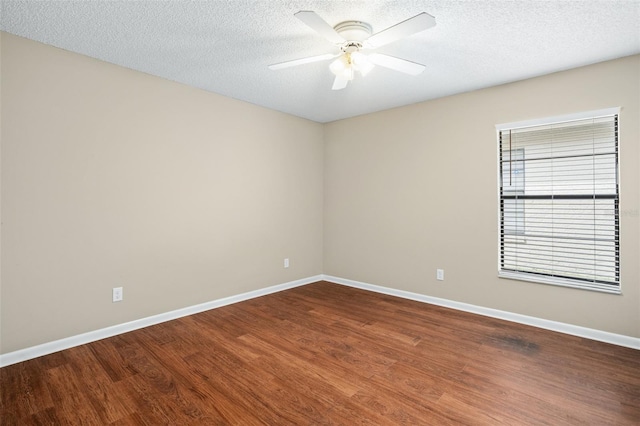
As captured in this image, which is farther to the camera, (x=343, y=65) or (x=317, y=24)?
(x=343, y=65)

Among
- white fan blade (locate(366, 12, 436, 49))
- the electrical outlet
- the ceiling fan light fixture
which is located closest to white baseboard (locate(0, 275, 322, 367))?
the electrical outlet

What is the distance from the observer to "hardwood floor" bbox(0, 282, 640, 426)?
1.84 metres

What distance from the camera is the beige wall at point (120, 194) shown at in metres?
2.45

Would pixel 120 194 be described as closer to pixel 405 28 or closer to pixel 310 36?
pixel 310 36

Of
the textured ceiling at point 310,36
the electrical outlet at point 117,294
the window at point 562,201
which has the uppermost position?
the textured ceiling at point 310,36

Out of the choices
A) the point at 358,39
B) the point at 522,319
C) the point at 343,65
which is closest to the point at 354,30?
the point at 358,39

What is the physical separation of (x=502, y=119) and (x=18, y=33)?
170 inches

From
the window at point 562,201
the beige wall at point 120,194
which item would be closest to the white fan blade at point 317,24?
the beige wall at point 120,194

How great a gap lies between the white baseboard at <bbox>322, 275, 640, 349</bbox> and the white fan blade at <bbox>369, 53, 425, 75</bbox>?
2.62 metres

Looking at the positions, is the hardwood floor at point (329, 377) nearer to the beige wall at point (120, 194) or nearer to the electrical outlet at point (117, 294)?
→ the electrical outlet at point (117, 294)

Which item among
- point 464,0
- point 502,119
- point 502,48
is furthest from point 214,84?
point 502,119

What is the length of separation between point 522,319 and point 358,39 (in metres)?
3.10

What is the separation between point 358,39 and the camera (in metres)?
2.32

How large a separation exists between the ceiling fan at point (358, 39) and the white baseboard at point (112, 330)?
2665 mm
